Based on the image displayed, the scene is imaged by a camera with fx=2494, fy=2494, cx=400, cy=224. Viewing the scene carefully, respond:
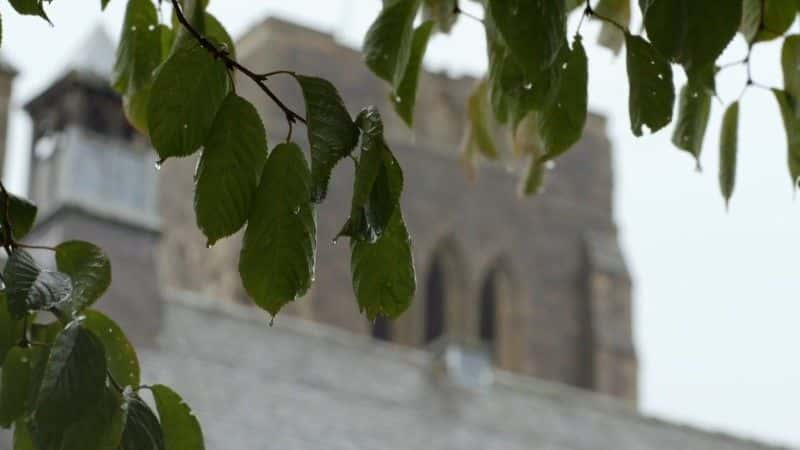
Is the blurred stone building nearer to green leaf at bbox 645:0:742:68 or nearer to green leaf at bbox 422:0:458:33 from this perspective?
green leaf at bbox 422:0:458:33

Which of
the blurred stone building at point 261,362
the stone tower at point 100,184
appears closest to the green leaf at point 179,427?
the blurred stone building at point 261,362

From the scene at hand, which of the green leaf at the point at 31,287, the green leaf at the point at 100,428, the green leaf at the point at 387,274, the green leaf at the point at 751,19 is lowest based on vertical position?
the green leaf at the point at 100,428

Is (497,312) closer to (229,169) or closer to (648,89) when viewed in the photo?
(648,89)

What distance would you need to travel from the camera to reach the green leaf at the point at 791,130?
3281 millimetres

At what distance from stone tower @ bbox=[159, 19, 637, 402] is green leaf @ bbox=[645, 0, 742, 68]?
1255 inches

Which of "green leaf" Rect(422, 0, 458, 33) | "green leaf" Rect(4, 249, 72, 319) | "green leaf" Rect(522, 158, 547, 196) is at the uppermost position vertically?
"green leaf" Rect(422, 0, 458, 33)

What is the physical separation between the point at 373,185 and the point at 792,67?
3.03ft

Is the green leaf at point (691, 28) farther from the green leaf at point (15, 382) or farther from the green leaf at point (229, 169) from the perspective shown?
the green leaf at point (15, 382)

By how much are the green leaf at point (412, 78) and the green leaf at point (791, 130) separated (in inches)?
18.6

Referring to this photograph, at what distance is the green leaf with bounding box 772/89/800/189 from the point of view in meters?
3.28

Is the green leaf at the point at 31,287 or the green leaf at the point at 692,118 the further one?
the green leaf at the point at 692,118

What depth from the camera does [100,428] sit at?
274 centimetres

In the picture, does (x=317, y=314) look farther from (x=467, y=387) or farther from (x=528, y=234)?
(x=467, y=387)

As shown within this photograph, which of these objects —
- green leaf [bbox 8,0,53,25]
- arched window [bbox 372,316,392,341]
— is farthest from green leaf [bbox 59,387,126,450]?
arched window [bbox 372,316,392,341]
